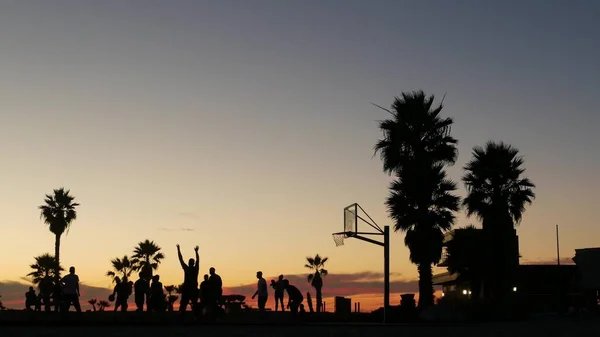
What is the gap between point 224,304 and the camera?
4188 cm

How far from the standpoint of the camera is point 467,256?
5475 cm

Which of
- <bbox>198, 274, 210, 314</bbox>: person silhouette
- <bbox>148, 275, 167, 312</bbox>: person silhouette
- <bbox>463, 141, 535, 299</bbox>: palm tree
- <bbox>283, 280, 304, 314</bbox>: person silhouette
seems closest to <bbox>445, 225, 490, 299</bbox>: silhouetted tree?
<bbox>463, 141, 535, 299</bbox>: palm tree

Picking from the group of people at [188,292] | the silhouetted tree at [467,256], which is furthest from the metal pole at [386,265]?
the silhouetted tree at [467,256]

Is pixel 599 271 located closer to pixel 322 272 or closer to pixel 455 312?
pixel 322 272

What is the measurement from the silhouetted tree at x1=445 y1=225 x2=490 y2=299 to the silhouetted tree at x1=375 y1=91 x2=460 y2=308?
26.9 feet

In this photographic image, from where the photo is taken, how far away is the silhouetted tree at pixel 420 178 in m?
43.8

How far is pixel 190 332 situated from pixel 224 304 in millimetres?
21018

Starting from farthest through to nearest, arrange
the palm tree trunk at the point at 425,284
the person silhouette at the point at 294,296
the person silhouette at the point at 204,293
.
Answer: the palm tree trunk at the point at 425,284, the person silhouette at the point at 294,296, the person silhouette at the point at 204,293

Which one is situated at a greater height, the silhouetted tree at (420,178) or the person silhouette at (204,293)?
the silhouetted tree at (420,178)

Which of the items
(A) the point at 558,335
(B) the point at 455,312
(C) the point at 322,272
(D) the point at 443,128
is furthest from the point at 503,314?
(C) the point at 322,272

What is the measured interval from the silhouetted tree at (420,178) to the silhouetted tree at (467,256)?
8209 mm

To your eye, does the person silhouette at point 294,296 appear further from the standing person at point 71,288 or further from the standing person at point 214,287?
the standing person at point 71,288

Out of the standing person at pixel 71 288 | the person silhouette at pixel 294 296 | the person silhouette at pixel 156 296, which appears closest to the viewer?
the standing person at pixel 71 288

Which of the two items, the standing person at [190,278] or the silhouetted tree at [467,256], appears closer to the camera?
the standing person at [190,278]
